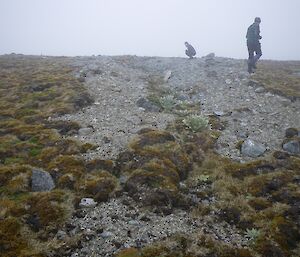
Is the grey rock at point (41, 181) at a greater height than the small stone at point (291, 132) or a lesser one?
lesser

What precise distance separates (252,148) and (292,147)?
6.80 ft

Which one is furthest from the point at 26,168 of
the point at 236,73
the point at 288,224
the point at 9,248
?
the point at 236,73

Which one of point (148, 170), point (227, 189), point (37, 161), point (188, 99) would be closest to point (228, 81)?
point (188, 99)

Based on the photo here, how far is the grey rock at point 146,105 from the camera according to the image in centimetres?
2056

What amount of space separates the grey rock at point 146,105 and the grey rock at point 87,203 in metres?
9.63

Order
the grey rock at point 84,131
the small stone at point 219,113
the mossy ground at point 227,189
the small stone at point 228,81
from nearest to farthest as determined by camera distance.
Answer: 1. the mossy ground at point 227,189
2. the grey rock at point 84,131
3. the small stone at point 219,113
4. the small stone at point 228,81

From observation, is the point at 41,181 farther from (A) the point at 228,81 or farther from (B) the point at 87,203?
(A) the point at 228,81

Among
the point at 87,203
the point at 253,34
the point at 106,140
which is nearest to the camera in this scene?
Result: the point at 87,203

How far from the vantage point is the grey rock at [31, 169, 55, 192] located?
40.5ft

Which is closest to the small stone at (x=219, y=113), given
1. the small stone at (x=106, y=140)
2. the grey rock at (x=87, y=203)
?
the small stone at (x=106, y=140)

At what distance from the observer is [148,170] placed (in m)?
13.4

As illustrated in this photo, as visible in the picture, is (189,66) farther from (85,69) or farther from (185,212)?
(185,212)

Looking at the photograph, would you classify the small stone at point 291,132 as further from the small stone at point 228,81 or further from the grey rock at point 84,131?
the grey rock at point 84,131

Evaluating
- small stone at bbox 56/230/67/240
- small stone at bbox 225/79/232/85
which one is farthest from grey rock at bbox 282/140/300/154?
small stone at bbox 56/230/67/240
